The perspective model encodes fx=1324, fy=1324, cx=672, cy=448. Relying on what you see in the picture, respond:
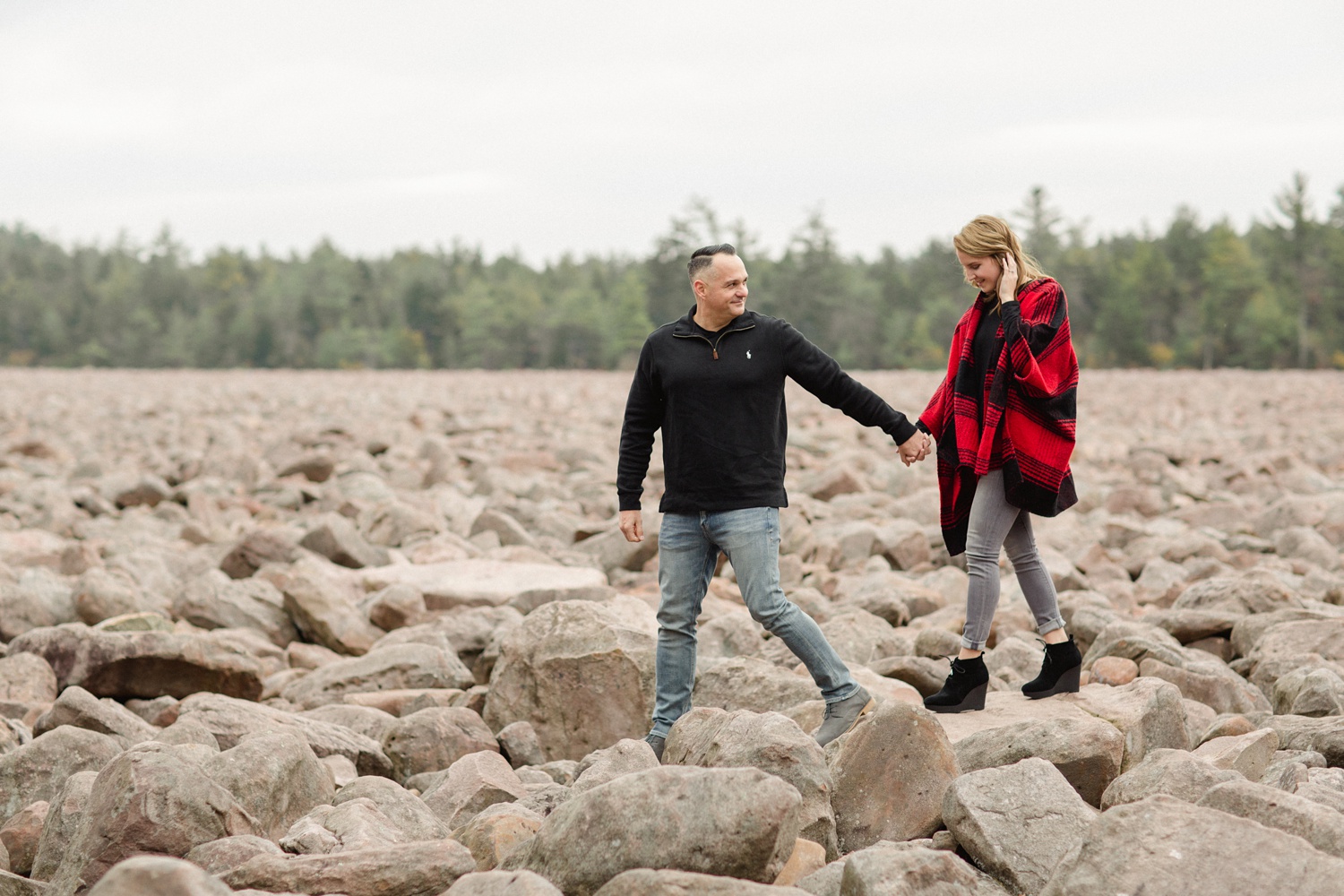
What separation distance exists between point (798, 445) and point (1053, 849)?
1335cm

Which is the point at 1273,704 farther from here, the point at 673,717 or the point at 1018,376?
the point at 673,717

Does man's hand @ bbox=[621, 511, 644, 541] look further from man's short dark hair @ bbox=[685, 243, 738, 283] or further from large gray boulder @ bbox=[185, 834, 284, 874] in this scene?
large gray boulder @ bbox=[185, 834, 284, 874]

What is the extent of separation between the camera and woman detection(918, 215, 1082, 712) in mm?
4578

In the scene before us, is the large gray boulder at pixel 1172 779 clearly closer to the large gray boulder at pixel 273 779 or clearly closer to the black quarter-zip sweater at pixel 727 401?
the black quarter-zip sweater at pixel 727 401

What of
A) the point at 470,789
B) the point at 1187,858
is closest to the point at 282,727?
the point at 470,789

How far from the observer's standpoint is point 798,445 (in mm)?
16578

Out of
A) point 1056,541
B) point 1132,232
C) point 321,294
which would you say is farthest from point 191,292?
point 1056,541

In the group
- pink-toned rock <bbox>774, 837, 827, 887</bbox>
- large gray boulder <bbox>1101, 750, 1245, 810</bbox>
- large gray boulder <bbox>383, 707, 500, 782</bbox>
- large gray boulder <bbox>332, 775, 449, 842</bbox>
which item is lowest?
large gray boulder <bbox>383, 707, 500, 782</bbox>

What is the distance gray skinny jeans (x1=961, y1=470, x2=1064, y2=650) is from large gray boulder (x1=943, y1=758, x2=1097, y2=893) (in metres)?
1.26

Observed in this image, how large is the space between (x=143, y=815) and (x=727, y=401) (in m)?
2.12

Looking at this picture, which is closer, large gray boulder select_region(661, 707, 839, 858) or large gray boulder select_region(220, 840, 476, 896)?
large gray boulder select_region(220, 840, 476, 896)

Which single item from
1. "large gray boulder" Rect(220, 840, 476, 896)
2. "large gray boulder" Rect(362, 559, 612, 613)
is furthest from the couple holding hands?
"large gray boulder" Rect(362, 559, 612, 613)

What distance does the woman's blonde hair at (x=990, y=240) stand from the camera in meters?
4.61

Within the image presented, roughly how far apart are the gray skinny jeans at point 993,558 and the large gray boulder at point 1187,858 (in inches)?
70.4
